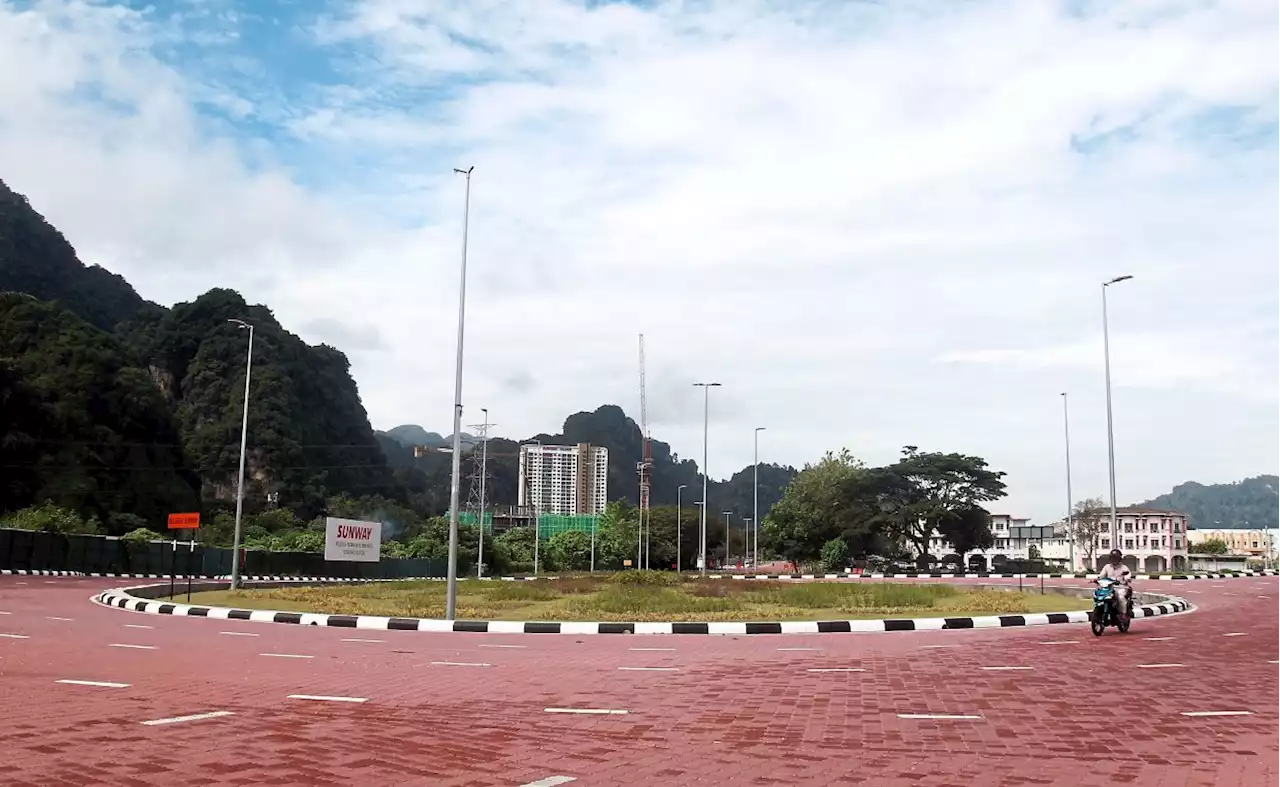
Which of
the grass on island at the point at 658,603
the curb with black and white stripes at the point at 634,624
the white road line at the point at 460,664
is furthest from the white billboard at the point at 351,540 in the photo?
the white road line at the point at 460,664

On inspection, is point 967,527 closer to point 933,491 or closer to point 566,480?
point 933,491

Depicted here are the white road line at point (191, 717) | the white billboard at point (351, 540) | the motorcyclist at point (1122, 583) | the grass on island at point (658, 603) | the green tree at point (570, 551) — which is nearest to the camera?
the white road line at point (191, 717)

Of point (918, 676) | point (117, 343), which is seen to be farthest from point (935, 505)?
point (918, 676)

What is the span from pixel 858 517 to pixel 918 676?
219 ft

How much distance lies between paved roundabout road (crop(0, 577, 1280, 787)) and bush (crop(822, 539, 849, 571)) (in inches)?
2187

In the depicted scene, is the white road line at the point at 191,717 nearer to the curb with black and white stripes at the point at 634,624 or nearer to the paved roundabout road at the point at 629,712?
the paved roundabout road at the point at 629,712

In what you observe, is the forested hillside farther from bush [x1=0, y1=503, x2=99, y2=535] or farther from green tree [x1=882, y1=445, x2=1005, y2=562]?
green tree [x1=882, y1=445, x2=1005, y2=562]

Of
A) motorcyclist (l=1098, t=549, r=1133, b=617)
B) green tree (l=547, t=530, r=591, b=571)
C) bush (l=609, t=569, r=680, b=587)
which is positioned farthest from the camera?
green tree (l=547, t=530, r=591, b=571)

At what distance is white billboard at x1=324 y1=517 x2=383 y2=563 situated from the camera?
44.6 meters

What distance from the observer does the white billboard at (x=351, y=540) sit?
4456 centimetres

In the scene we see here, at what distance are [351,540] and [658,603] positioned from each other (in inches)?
1032

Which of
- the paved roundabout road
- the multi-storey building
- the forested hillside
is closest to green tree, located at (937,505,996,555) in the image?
the forested hillside

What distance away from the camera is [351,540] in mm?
45875

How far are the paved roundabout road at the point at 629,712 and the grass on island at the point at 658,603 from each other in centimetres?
515
